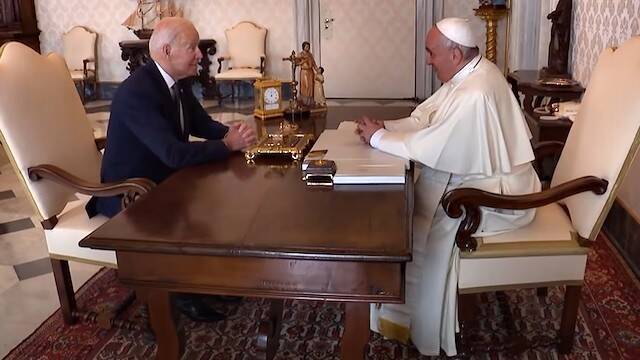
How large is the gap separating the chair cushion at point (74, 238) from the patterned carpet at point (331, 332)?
13.9 inches

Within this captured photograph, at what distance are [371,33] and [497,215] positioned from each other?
5.91 metres

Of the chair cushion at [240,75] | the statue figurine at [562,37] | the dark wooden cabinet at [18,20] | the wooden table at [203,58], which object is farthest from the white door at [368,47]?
the dark wooden cabinet at [18,20]

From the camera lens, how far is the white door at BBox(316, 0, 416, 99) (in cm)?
800

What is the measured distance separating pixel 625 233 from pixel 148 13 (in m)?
6.37

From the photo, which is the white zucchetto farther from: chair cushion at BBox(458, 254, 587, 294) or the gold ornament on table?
the gold ornament on table

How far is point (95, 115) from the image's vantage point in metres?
7.80

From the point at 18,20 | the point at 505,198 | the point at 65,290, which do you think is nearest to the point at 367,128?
the point at 505,198

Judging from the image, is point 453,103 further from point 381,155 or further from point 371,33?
point 371,33

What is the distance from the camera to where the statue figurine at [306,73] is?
11.1ft

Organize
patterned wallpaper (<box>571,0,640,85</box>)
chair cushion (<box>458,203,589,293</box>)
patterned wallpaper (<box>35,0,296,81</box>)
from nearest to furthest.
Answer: chair cushion (<box>458,203,589,293</box>) < patterned wallpaper (<box>571,0,640,85</box>) < patterned wallpaper (<box>35,0,296,81</box>)

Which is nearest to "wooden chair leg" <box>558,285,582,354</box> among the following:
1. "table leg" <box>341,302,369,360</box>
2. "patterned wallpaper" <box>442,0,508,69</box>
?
"table leg" <box>341,302,369,360</box>

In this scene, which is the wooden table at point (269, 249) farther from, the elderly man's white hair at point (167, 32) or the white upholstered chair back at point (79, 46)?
the white upholstered chair back at point (79, 46)

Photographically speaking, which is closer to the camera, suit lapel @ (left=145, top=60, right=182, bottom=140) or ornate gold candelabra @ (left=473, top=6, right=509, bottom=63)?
suit lapel @ (left=145, top=60, right=182, bottom=140)

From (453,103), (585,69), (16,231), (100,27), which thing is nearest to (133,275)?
(453,103)
